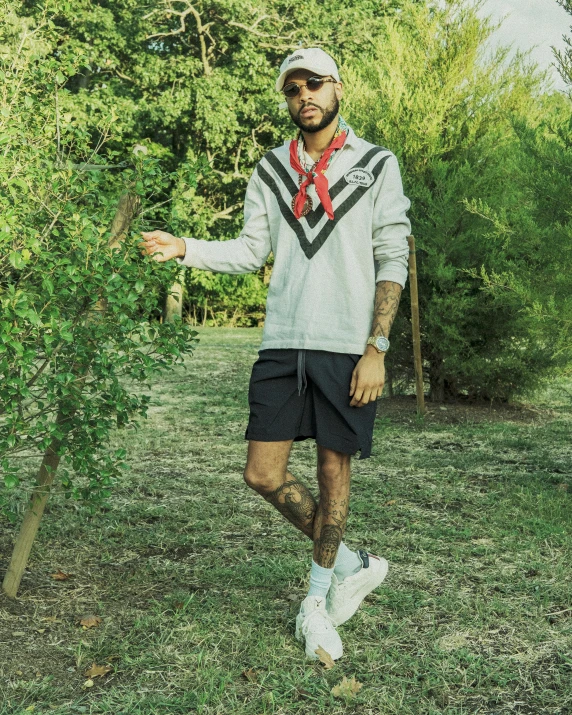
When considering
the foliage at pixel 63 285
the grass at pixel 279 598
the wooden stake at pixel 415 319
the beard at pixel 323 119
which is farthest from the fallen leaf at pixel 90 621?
the wooden stake at pixel 415 319

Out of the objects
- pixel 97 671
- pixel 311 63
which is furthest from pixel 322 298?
pixel 97 671

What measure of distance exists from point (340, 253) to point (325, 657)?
1.53 metres

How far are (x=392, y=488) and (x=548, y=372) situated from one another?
3.79m

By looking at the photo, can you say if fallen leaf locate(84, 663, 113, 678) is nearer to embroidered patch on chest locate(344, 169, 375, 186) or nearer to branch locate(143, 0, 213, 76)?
embroidered patch on chest locate(344, 169, 375, 186)

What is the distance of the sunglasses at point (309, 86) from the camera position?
3164 millimetres

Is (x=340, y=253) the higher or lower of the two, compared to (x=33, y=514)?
higher

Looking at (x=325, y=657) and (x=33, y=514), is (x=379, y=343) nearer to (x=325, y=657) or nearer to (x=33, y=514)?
(x=325, y=657)

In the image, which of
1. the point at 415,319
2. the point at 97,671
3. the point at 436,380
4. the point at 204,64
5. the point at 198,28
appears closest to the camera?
A: the point at 97,671

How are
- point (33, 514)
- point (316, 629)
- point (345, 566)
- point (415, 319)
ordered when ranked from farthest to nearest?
1. point (415, 319)
2. point (33, 514)
3. point (345, 566)
4. point (316, 629)

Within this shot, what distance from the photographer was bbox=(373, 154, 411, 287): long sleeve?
10.5 ft

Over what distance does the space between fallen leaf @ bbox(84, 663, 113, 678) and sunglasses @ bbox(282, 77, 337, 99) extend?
90.4 inches

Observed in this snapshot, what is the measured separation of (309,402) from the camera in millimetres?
3250

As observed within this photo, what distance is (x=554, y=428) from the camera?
27.1ft

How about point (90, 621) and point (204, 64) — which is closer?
point (90, 621)
